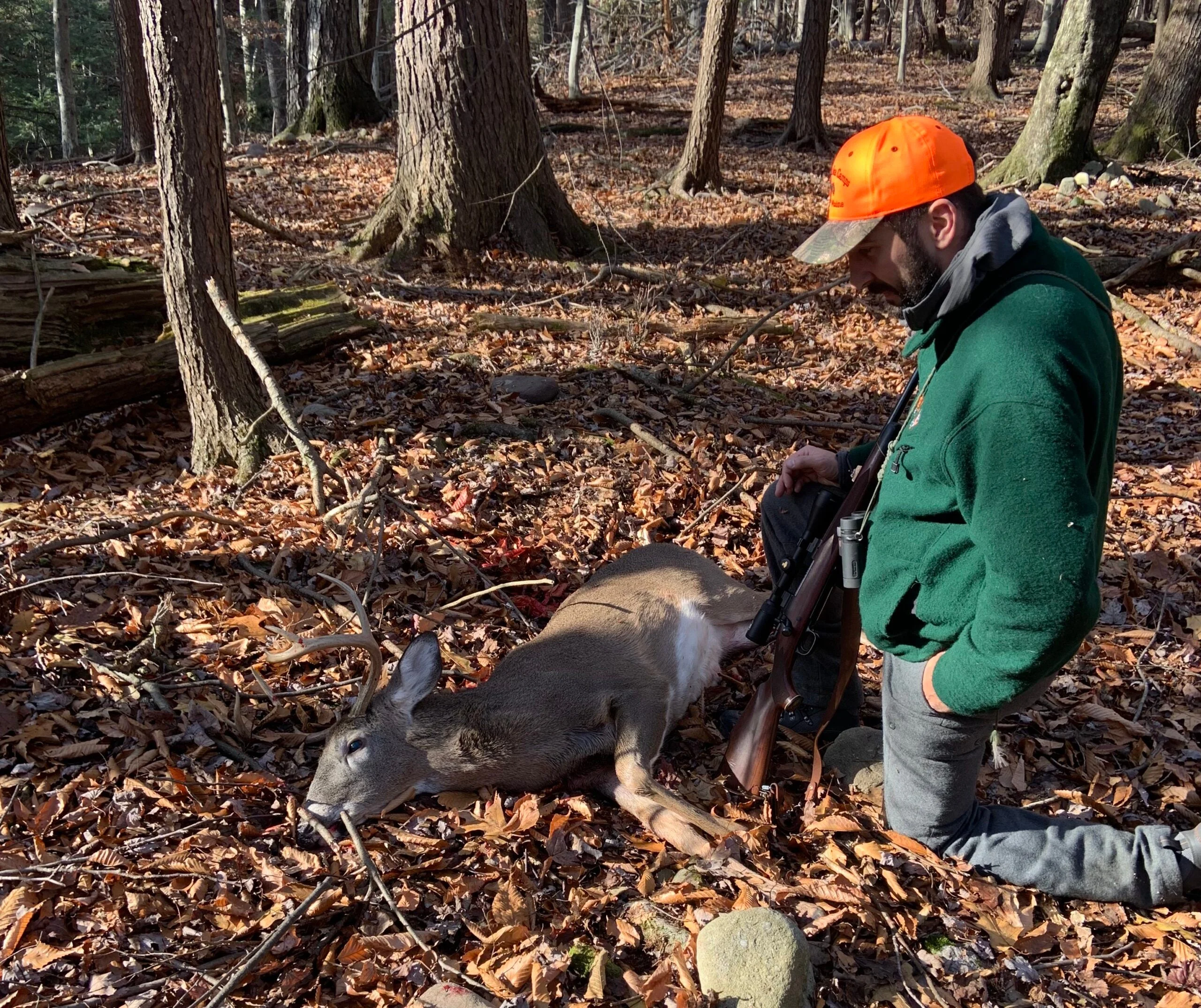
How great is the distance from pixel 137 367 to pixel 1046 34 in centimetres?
2834

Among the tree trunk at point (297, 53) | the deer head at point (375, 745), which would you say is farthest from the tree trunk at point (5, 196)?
the tree trunk at point (297, 53)

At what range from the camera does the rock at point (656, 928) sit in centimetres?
314

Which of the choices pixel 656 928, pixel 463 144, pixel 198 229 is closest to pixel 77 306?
pixel 198 229

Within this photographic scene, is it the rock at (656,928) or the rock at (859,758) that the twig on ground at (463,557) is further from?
the rock at (656,928)

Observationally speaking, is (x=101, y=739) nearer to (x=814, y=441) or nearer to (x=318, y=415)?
(x=318, y=415)

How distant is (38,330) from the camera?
20.6ft

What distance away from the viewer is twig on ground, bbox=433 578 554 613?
4691mm

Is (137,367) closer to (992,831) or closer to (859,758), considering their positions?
(859,758)

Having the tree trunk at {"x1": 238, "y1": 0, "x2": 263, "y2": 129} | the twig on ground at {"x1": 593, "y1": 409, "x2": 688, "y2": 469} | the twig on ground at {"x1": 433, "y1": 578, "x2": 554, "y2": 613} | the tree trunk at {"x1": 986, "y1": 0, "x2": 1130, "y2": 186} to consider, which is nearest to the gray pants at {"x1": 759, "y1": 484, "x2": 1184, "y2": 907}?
the twig on ground at {"x1": 433, "y1": 578, "x2": 554, "y2": 613}

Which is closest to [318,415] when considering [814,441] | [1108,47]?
[814,441]

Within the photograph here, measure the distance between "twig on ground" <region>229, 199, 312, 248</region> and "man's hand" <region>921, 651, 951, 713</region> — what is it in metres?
6.30

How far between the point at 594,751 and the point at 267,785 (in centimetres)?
135

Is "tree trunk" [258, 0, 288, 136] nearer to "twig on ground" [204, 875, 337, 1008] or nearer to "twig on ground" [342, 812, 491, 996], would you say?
"twig on ground" [342, 812, 491, 996]

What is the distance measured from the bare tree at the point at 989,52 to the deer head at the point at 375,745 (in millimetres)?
21239
